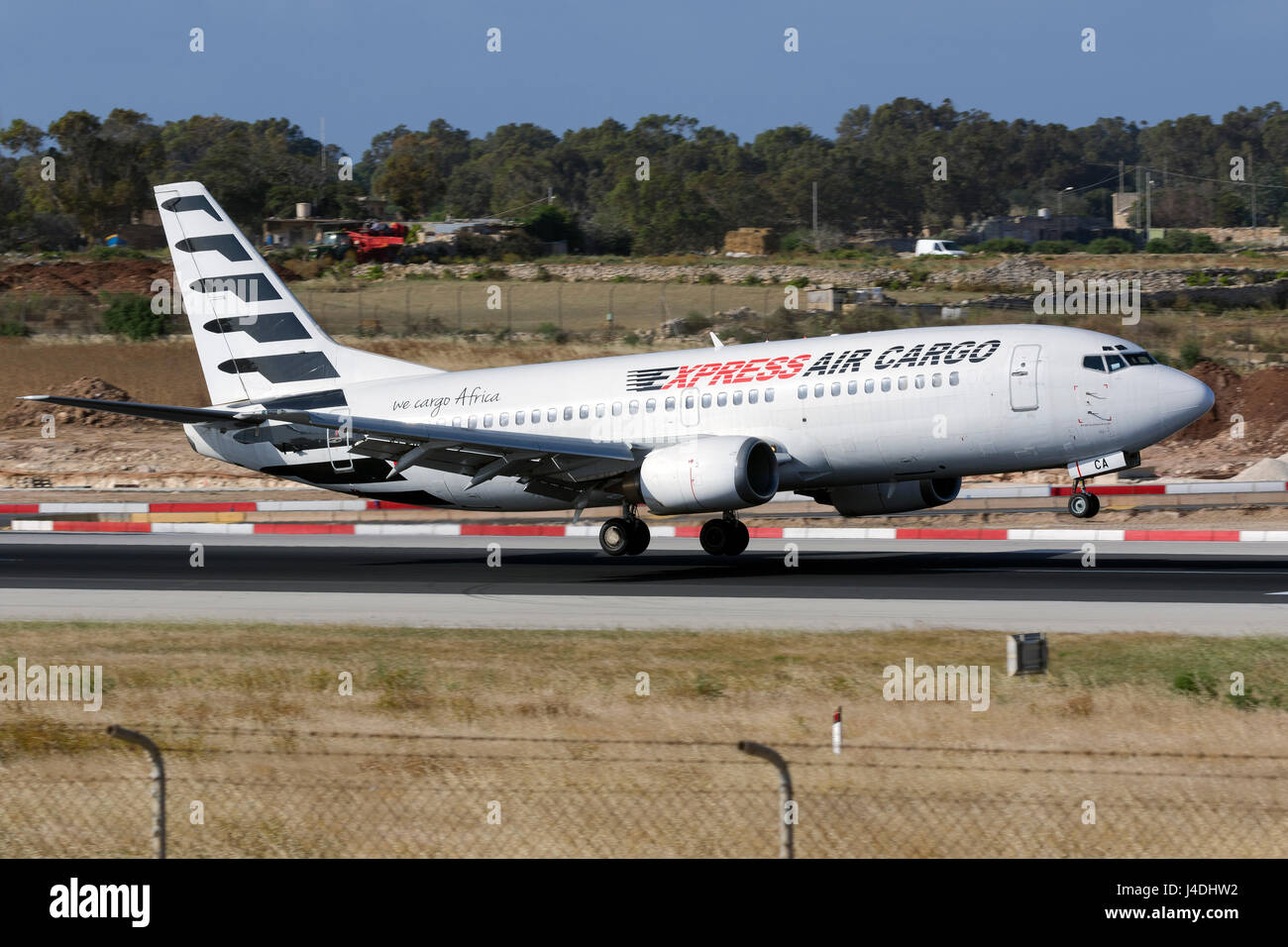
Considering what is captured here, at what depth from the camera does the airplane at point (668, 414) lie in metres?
27.4

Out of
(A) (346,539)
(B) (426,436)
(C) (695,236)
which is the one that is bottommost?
(A) (346,539)

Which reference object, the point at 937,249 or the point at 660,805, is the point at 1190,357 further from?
the point at 937,249

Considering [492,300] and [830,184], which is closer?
[492,300]

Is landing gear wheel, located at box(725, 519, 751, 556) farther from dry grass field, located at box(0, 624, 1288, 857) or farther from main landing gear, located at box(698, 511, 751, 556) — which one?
dry grass field, located at box(0, 624, 1288, 857)

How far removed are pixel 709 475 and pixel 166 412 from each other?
1140 centimetres

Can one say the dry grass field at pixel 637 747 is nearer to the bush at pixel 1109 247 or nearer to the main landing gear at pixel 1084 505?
the main landing gear at pixel 1084 505

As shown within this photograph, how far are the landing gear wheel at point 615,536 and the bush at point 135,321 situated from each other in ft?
172

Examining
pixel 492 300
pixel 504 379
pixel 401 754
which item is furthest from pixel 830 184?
pixel 401 754

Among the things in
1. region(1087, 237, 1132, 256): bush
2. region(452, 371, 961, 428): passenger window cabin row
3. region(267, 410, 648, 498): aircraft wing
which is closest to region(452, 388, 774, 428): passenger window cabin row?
region(452, 371, 961, 428): passenger window cabin row

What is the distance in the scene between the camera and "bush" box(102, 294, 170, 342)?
78.1 m

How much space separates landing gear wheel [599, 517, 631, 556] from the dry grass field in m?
10.0
